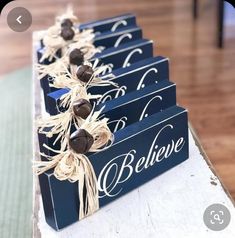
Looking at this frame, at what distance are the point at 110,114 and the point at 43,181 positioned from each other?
0.15 m

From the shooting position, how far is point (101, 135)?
582 mm

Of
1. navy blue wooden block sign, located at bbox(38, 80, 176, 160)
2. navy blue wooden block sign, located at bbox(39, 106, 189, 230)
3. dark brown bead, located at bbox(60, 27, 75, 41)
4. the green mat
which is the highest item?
dark brown bead, located at bbox(60, 27, 75, 41)

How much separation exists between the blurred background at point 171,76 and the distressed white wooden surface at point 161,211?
1.11ft

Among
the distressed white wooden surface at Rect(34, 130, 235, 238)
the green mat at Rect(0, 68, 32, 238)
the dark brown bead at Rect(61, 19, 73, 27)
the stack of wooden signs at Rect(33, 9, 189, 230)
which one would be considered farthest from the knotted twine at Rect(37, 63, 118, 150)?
the green mat at Rect(0, 68, 32, 238)

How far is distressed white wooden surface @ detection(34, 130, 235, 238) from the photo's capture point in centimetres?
57

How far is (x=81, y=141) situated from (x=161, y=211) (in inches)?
5.5

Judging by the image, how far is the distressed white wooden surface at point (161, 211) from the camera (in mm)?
572

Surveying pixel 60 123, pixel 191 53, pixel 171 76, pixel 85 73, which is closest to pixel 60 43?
pixel 85 73

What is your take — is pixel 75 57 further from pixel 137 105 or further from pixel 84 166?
pixel 84 166

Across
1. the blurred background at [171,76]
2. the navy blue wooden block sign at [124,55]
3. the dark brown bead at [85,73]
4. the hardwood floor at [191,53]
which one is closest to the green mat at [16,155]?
the blurred background at [171,76]

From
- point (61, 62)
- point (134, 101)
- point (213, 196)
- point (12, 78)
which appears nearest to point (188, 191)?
point (213, 196)

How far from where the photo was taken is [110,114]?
2.13 feet

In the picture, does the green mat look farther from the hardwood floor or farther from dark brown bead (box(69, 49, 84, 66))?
dark brown bead (box(69, 49, 84, 66))

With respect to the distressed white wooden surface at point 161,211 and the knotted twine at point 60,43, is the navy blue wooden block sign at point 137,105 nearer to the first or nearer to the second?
the distressed white wooden surface at point 161,211
